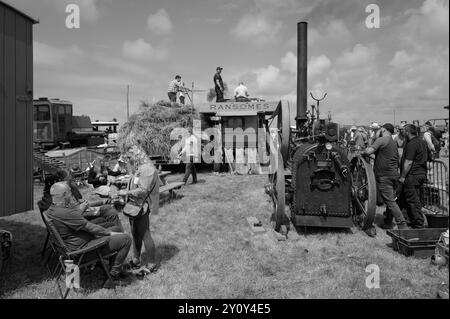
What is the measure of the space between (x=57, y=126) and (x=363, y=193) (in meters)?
12.7

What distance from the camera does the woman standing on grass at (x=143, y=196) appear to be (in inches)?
163

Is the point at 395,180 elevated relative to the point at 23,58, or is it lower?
lower

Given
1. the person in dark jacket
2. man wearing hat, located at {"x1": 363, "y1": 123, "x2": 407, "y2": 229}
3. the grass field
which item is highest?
man wearing hat, located at {"x1": 363, "y1": 123, "x2": 407, "y2": 229}

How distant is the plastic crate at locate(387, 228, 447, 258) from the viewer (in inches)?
183

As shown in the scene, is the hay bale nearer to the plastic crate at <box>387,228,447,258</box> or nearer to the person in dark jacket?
the person in dark jacket

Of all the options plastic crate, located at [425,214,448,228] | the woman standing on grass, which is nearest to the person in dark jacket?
the woman standing on grass

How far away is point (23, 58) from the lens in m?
4.00

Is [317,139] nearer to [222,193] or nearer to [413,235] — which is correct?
[413,235]

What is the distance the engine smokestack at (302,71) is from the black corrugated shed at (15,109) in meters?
4.72

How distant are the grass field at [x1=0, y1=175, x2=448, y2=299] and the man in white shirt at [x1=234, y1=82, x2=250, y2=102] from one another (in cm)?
644

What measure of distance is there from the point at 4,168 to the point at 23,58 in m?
1.25
